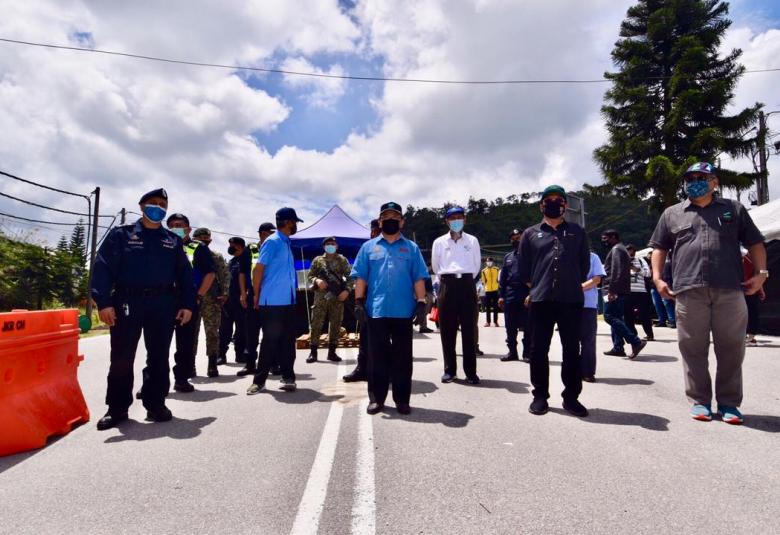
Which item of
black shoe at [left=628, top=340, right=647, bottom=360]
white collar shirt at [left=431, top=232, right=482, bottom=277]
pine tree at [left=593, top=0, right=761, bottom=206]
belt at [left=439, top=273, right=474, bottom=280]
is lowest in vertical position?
black shoe at [left=628, top=340, right=647, bottom=360]

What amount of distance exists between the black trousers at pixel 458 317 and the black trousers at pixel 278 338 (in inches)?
69.5

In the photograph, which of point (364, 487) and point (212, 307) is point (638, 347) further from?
point (212, 307)

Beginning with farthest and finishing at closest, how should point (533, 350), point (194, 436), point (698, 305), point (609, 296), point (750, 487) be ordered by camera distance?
point (609, 296) < point (533, 350) < point (698, 305) < point (194, 436) < point (750, 487)

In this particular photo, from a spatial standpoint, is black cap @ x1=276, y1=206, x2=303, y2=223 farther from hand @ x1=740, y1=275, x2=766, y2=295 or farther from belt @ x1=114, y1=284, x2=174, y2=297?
hand @ x1=740, y1=275, x2=766, y2=295

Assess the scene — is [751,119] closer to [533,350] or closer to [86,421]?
[533,350]

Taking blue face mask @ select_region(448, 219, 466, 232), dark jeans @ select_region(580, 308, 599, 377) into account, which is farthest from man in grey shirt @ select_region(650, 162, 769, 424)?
blue face mask @ select_region(448, 219, 466, 232)

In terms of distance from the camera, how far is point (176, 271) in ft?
15.2

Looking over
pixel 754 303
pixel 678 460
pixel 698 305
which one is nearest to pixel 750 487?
pixel 678 460

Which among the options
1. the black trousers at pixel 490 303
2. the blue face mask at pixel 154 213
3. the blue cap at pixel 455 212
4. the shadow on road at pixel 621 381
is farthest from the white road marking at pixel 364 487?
the black trousers at pixel 490 303

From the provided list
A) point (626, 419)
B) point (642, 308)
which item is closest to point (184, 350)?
point (626, 419)

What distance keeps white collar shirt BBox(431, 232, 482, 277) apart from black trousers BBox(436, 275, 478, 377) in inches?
3.8

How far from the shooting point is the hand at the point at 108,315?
159 inches

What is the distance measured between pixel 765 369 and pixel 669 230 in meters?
3.56

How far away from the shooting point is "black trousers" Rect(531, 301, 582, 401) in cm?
438
